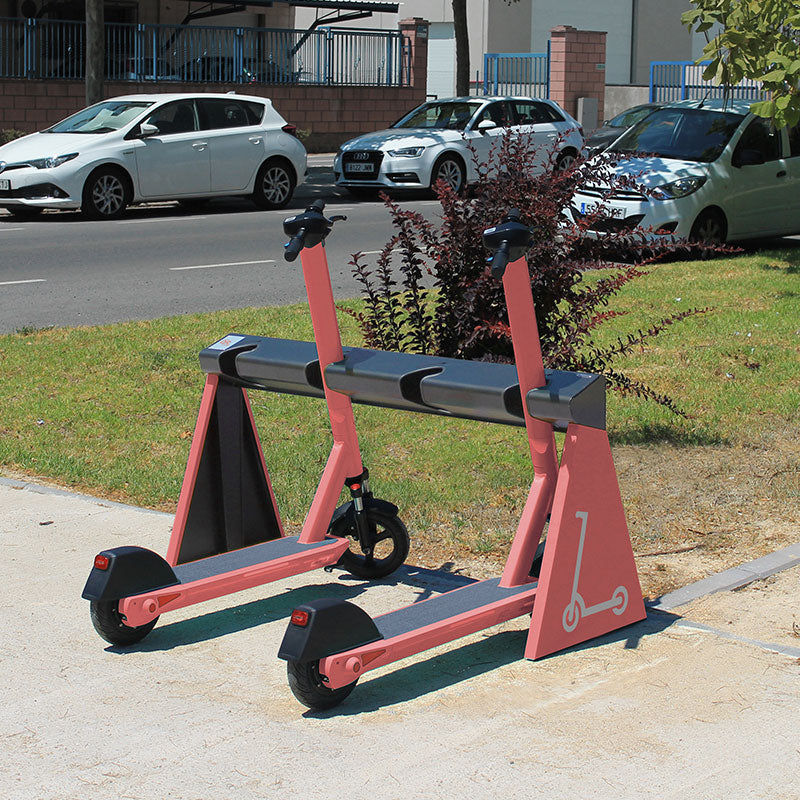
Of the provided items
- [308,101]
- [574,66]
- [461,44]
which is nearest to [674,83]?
[574,66]

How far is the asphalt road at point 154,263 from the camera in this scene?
11.2m

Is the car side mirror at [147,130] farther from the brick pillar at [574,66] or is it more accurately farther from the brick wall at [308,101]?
the brick pillar at [574,66]

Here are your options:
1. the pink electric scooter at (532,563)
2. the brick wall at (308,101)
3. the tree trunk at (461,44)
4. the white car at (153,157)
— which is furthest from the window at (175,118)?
the pink electric scooter at (532,563)

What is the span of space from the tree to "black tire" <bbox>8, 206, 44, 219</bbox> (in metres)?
11.0

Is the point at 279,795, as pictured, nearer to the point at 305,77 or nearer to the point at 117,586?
the point at 117,586

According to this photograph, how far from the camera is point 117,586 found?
13.8ft

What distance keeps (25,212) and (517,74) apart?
899 inches

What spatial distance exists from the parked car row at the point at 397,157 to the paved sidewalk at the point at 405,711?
20.3 ft

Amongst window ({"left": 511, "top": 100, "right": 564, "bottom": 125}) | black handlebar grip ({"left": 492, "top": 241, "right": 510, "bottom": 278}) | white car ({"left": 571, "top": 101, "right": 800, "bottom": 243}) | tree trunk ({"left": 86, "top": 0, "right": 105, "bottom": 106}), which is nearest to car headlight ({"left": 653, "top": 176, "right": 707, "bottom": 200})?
white car ({"left": 571, "top": 101, "right": 800, "bottom": 243})

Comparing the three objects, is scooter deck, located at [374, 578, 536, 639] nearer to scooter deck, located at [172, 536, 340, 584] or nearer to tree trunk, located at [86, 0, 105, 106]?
scooter deck, located at [172, 536, 340, 584]

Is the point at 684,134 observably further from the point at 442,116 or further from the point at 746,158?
the point at 442,116

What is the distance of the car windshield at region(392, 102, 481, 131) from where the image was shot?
2142 centimetres

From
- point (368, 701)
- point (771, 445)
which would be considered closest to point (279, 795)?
point (368, 701)

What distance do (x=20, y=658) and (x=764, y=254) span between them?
11.0 meters
